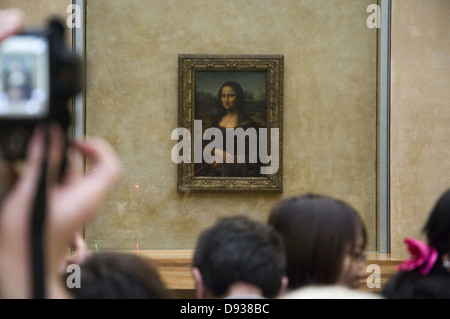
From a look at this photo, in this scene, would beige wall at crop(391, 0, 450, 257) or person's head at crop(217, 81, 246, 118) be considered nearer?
beige wall at crop(391, 0, 450, 257)

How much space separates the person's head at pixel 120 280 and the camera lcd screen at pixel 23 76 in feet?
3.13

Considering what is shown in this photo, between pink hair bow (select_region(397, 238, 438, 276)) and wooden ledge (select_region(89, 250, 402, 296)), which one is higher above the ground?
pink hair bow (select_region(397, 238, 438, 276))

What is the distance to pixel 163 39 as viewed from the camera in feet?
32.1

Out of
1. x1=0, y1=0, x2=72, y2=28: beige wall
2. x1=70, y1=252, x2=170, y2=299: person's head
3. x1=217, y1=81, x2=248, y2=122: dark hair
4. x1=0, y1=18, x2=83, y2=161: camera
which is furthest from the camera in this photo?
x1=217, y1=81, x2=248, y2=122: dark hair

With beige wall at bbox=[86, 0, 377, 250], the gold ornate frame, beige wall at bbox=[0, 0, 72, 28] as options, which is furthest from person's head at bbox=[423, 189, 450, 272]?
beige wall at bbox=[0, 0, 72, 28]

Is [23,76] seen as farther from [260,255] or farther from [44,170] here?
[260,255]

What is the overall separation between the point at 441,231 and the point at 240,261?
0.82m

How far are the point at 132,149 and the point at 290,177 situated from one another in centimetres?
258

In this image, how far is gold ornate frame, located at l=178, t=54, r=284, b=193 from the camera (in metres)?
9.63

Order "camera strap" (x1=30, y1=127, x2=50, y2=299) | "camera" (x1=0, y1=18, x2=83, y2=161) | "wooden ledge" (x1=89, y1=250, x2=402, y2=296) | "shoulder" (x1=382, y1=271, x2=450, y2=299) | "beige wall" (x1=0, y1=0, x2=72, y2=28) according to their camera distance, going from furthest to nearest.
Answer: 1. "beige wall" (x1=0, y1=0, x2=72, y2=28)
2. "wooden ledge" (x1=89, y1=250, x2=402, y2=296)
3. "shoulder" (x1=382, y1=271, x2=450, y2=299)
4. "camera" (x1=0, y1=18, x2=83, y2=161)
5. "camera strap" (x1=30, y1=127, x2=50, y2=299)

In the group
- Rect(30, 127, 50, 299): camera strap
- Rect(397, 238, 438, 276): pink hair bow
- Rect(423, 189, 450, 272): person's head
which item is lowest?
Rect(397, 238, 438, 276): pink hair bow

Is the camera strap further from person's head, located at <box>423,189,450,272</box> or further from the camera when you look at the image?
person's head, located at <box>423,189,450,272</box>

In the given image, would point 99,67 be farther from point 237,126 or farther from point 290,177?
point 290,177
